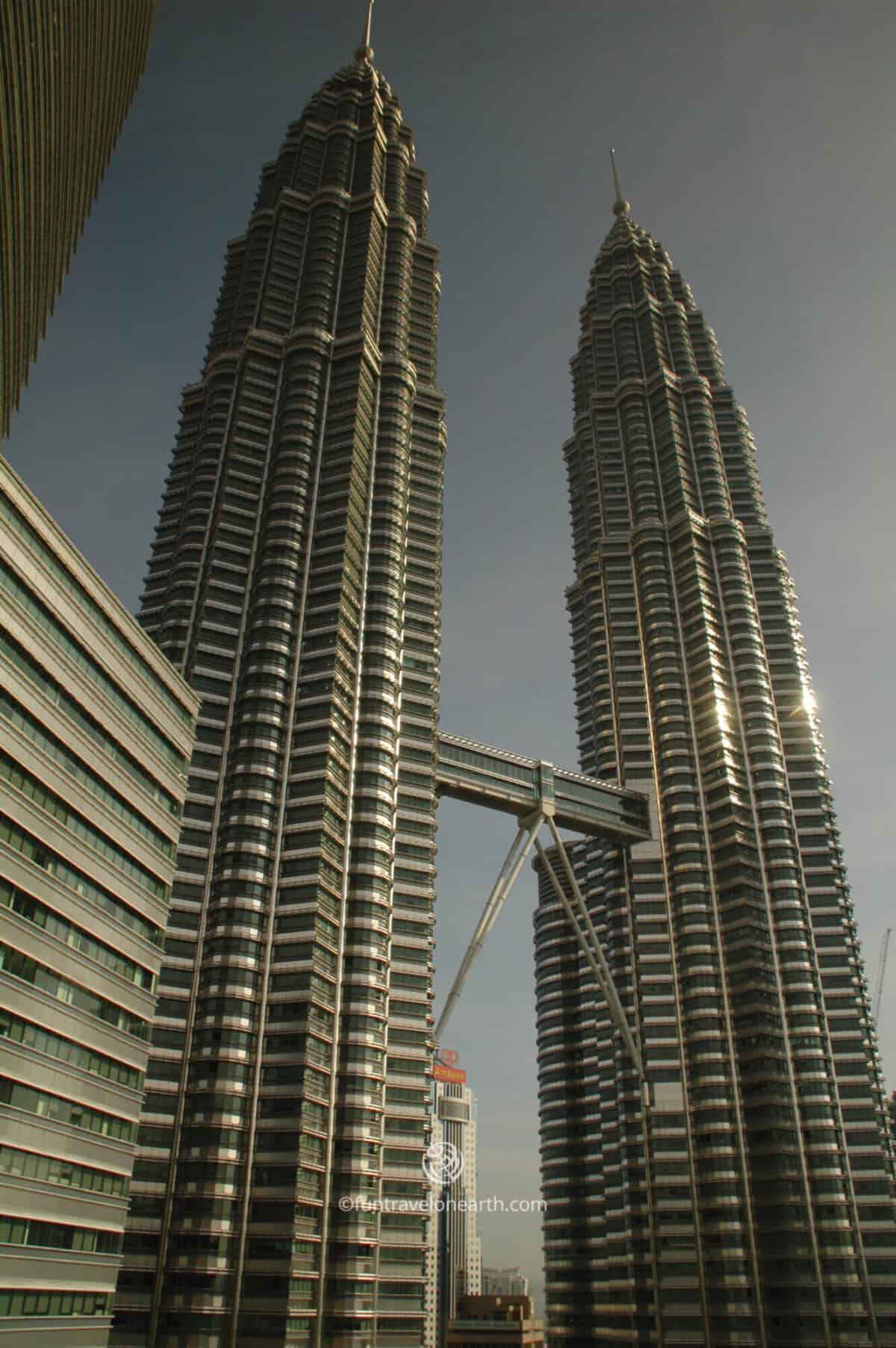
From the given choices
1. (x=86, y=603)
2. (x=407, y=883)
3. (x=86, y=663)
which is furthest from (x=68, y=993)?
(x=407, y=883)

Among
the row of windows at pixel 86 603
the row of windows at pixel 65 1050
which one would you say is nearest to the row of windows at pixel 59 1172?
the row of windows at pixel 65 1050

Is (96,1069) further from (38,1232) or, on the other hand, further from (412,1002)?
(412,1002)

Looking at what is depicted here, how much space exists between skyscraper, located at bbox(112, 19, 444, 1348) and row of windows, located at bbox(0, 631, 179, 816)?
25274 mm

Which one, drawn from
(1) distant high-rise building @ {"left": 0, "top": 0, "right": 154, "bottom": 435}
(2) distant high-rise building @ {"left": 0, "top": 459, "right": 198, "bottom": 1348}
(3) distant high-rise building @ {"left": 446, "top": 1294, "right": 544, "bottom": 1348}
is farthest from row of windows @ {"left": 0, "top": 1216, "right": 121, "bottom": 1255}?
(3) distant high-rise building @ {"left": 446, "top": 1294, "right": 544, "bottom": 1348}

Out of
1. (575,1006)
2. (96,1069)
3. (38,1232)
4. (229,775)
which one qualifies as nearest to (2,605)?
(96,1069)

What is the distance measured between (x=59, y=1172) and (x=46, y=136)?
59.7 metres

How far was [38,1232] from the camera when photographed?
60219 millimetres

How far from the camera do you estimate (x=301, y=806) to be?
4205 inches

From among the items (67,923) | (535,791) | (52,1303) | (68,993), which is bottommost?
(52,1303)

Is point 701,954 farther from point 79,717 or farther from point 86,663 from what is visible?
point 86,663

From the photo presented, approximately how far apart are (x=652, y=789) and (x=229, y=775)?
193 feet

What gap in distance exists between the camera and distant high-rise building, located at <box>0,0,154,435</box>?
51375mm

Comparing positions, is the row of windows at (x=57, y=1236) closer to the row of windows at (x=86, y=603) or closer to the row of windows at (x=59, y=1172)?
the row of windows at (x=59, y=1172)

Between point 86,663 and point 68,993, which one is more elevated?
point 86,663
